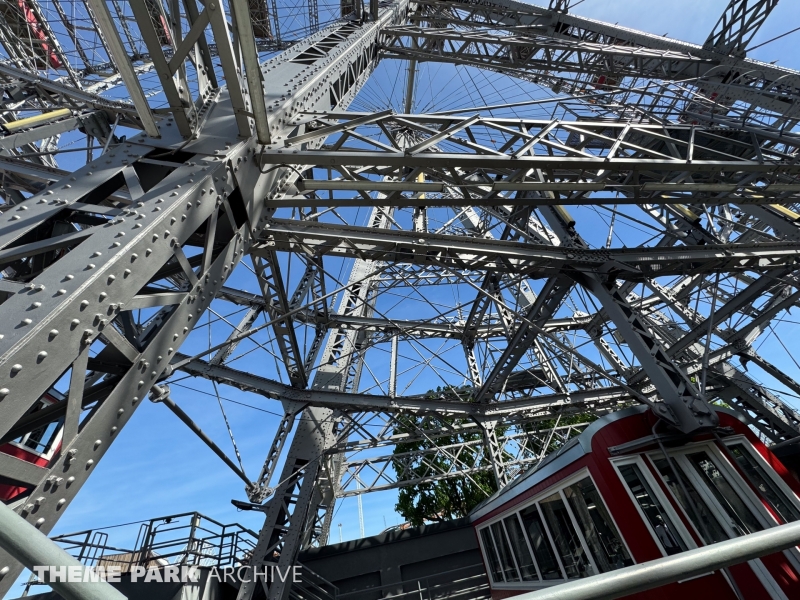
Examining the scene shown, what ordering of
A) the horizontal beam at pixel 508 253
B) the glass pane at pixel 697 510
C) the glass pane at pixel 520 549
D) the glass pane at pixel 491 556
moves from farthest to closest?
the glass pane at pixel 491 556 < the glass pane at pixel 520 549 < the horizontal beam at pixel 508 253 < the glass pane at pixel 697 510

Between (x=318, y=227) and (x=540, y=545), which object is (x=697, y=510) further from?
(x=318, y=227)

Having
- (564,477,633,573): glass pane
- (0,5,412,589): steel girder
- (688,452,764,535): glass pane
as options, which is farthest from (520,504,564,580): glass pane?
(0,5,412,589): steel girder

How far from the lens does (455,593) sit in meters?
13.5

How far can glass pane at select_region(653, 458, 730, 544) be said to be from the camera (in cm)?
562

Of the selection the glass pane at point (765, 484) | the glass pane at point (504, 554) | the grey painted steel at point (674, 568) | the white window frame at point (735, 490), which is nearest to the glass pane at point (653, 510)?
the white window frame at point (735, 490)

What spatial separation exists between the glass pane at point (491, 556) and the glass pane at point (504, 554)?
0.84ft

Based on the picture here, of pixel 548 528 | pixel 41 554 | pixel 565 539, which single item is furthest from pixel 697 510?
pixel 41 554

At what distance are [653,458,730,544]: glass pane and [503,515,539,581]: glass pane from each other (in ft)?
10.5

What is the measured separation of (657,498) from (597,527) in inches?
38.1

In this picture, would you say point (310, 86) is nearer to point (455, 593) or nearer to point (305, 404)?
point (305, 404)

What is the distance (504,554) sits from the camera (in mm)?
9156

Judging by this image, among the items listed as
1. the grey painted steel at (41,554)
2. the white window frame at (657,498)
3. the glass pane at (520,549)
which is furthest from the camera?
the glass pane at (520,549)

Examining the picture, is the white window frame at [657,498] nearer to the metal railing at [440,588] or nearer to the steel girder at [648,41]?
the metal railing at [440,588]

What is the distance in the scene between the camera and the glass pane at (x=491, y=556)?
9500 mm
